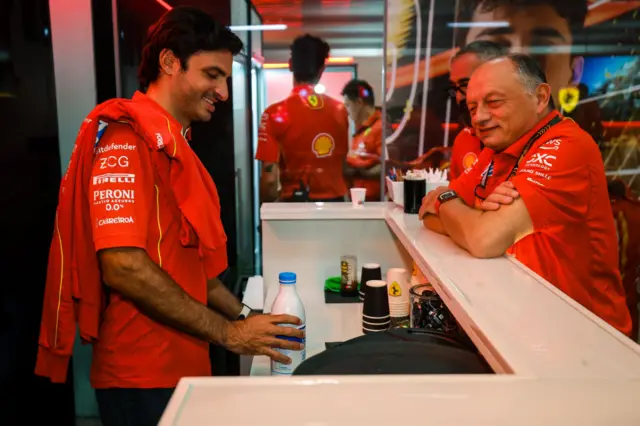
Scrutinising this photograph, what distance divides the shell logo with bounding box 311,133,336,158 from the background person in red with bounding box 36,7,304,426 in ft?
8.09

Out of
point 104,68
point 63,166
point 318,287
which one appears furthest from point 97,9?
point 318,287

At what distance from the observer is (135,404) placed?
57.8 inches

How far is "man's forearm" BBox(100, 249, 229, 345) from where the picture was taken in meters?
1.31

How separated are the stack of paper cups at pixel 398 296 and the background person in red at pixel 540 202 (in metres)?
0.19

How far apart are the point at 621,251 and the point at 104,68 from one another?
3.11 metres

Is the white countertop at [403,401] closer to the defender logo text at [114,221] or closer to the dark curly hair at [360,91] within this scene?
the defender logo text at [114,221]

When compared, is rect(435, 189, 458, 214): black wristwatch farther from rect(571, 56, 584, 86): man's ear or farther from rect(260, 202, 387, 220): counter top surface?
rect(571, 56, 584, 86): man's ear

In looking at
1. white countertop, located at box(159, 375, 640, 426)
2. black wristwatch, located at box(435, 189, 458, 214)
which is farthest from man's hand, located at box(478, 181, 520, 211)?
white countertop, located at box(159, 375, 640, 426)

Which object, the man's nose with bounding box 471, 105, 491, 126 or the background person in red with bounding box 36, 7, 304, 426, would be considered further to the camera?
the man's nose with bounding box 471, 105, 491, 126

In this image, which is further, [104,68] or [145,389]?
[104,68]

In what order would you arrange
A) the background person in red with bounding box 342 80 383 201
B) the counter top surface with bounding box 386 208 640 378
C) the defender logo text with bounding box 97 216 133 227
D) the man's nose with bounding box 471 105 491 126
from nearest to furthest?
the counter top surface with bounding box 386 208 640 378 < the defender logo text with bounding box 97 216 133 227 < the man's nose with bounding box 471 105 491 126 < the background person in red with bounding box 342 80 383 201

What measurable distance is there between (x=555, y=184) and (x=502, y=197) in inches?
5.8

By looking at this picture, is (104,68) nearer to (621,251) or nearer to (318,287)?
(318,287)

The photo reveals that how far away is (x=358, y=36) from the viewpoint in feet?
13.9
